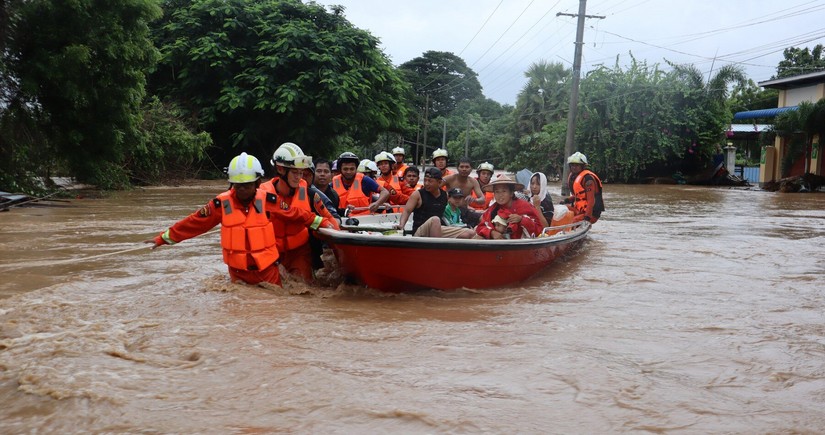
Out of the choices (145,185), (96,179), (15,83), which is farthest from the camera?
(145,185)

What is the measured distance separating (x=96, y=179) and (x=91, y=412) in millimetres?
15944

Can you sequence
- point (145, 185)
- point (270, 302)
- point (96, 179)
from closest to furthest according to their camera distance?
1. point (270, 302)
2. point (96, 179)
3. point (145, 185)

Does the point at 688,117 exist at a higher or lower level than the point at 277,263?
higher

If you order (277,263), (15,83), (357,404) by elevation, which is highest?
(15,83)

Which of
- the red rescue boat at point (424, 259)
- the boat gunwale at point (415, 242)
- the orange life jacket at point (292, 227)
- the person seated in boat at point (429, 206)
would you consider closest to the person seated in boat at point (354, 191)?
the person seated in boat at point (429, 206)

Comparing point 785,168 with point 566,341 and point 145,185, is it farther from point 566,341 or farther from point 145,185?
point 566,341

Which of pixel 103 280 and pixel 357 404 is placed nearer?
pixel 357 404

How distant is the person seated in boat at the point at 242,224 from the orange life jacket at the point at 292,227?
0.31 m

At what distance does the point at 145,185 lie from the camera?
24.0 meters

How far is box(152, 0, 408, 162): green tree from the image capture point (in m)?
25.1

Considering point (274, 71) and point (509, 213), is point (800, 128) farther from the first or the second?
point (509, 213)

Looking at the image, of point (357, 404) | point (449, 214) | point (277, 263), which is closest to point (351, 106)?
point (449, 214)

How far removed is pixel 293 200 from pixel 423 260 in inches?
51.1

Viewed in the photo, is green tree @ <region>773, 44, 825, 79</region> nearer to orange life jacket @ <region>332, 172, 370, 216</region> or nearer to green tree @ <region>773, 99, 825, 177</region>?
green tree @ <region>773, 99, 825, 177</region>
